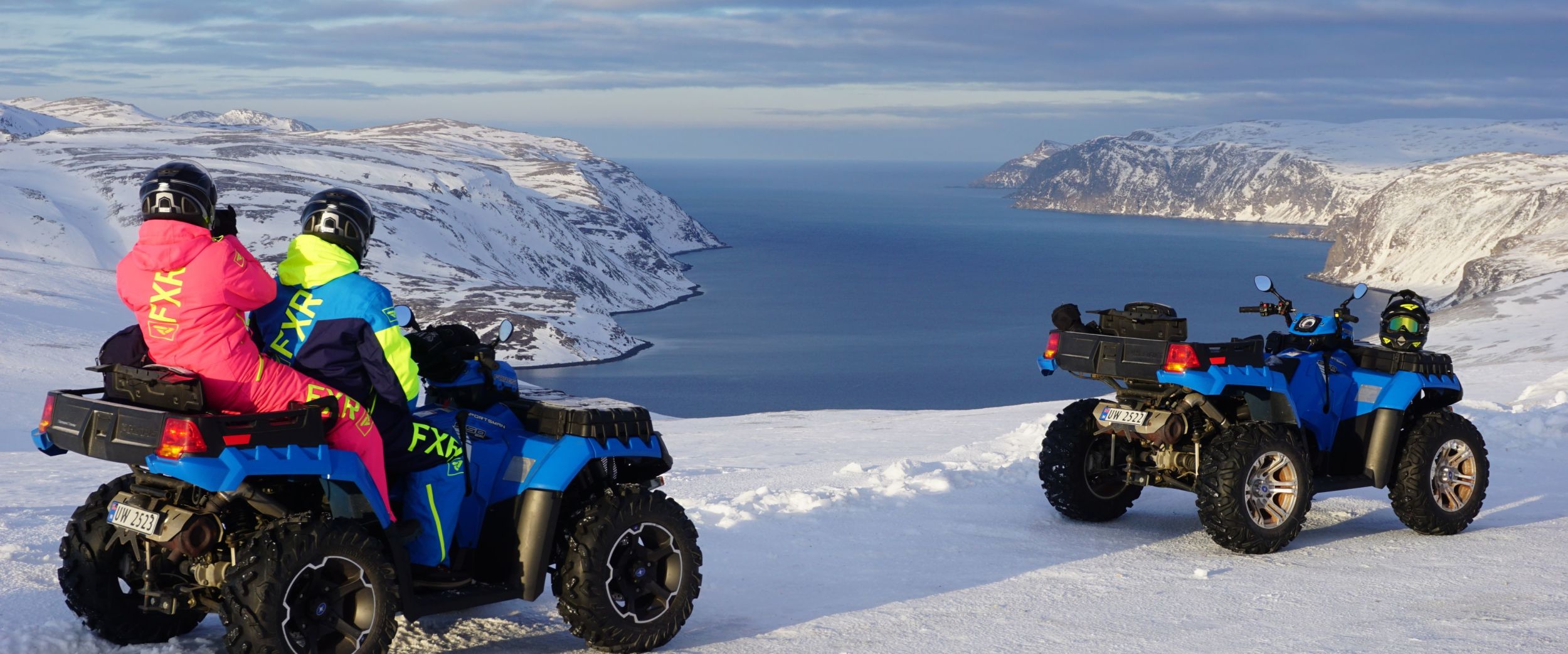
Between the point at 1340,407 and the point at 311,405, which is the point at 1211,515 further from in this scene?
the point at 311,405

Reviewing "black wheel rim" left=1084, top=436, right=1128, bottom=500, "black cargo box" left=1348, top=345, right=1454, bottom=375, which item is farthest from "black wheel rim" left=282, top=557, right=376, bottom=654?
"black cargo box" left=1348, top=345, right=1454, bottom=375

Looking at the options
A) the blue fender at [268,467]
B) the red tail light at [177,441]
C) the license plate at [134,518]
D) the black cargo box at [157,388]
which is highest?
the black cargo box at [157,388]

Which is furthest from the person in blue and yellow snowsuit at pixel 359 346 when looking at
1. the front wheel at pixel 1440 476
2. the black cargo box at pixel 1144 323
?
the front wheel at pixel 1440 476

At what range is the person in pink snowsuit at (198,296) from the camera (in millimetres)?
5156

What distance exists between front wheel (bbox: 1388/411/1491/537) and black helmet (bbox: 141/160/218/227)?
323 inches

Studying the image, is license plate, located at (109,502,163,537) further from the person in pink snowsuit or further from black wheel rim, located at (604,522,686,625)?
black wheel rim, located at (604,522,686,625)

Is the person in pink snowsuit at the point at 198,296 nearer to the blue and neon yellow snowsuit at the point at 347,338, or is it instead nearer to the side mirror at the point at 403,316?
the blue and neon yellow snowsuit at the point at 347,338

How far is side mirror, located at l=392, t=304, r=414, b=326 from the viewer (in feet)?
19.1

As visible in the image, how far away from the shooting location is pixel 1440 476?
380 inches

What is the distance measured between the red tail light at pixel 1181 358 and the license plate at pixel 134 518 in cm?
605

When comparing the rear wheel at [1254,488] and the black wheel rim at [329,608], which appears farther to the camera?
the rear wheel at [1254,488]

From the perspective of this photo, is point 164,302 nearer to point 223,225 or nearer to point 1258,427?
point 223,225

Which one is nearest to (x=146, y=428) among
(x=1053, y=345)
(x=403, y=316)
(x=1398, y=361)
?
(x=403, y=316)

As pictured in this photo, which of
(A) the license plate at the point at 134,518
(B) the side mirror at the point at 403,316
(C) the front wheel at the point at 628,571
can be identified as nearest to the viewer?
(A) the license plate at the point at 134,518
